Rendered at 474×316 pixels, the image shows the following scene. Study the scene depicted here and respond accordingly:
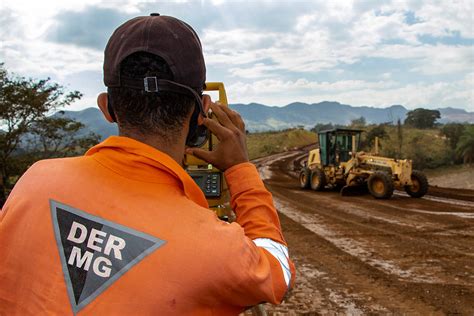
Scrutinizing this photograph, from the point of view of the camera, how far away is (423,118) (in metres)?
55.2

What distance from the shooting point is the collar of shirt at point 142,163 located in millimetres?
1098

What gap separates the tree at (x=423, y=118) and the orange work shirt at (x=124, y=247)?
2250 inches

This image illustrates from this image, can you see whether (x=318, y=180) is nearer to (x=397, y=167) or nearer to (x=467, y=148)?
(x=397, y=167)

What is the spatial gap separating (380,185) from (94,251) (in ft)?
47.9

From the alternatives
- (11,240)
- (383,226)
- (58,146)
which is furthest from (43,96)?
(11,240)

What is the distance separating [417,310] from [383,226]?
5193 mm

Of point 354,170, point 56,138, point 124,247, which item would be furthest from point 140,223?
point 56,138

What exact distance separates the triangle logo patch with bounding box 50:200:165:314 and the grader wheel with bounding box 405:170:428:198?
15101mm

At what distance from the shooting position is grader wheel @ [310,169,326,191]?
17891mm

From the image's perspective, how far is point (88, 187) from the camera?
1.09 meters

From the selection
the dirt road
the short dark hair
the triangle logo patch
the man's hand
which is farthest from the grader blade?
the triangle logo patch

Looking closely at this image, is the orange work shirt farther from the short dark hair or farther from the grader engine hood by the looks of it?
the grader engine hood

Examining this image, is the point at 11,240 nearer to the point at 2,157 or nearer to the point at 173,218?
the point at 173,218

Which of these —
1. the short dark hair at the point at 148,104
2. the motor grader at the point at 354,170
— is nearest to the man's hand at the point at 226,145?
the short dark hair at the point at 148,104
